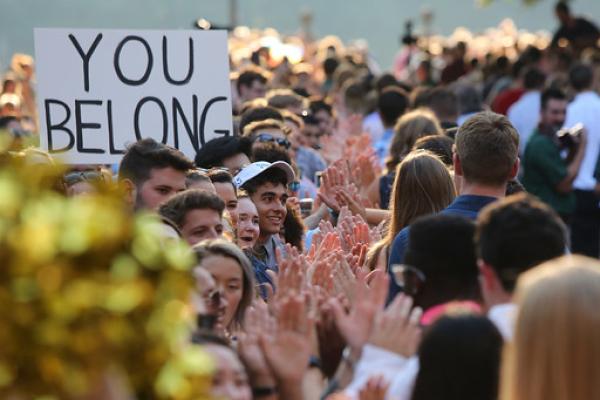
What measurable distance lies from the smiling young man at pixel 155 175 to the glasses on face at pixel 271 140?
211cm

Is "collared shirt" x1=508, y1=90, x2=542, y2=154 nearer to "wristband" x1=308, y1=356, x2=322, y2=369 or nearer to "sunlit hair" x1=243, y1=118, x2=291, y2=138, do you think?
"sunlit hair" x1=243, y1=118, x2=291, y2=138

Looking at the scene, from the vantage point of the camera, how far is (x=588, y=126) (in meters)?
15.3

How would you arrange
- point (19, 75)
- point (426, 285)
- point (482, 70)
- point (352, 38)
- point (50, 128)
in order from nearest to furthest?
point (426, 285)
point (50, 128)
point (19, 75)
point (482, 70)
point (352, 38)

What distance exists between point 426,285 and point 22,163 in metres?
1.94

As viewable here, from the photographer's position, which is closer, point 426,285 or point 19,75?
point 426,285

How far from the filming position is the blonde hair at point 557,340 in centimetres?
373

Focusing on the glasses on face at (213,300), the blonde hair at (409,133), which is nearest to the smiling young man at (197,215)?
the glasses on face at (213,300)

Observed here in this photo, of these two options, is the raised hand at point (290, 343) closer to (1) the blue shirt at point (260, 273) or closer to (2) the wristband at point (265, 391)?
(2) the wristband at point (265, 391)

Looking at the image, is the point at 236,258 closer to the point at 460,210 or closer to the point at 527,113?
the point at 460,210

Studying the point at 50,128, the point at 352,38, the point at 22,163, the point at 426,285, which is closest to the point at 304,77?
the point at 50,128

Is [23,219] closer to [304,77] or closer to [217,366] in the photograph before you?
[217,366]

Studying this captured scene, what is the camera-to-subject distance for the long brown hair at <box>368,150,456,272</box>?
6.96 meters

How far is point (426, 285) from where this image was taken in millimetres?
4949

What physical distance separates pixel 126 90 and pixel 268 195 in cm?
180
